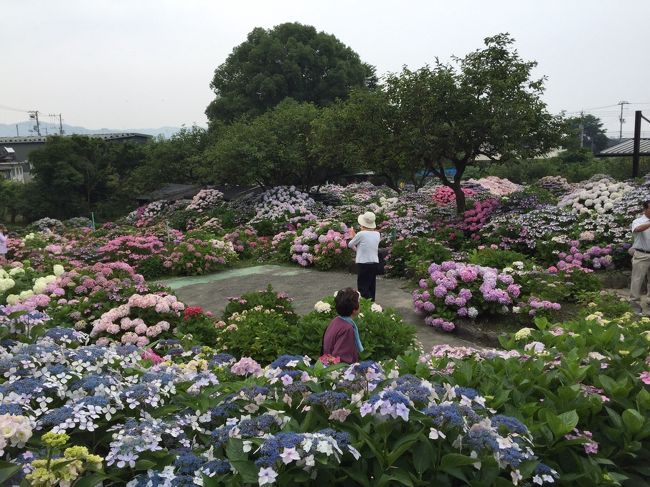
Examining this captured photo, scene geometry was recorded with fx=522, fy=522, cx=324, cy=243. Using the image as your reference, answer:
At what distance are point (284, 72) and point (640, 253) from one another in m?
27.4

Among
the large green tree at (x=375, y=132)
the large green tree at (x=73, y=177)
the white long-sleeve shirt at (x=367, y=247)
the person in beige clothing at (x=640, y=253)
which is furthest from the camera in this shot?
the large green tree at (x=73, y=177)

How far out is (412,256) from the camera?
9.92m

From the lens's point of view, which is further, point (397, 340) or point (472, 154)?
point (472, 154)

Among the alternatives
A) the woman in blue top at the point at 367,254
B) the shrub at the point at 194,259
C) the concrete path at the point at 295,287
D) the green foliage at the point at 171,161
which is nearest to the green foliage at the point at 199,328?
the concrete path at the point at 295,287

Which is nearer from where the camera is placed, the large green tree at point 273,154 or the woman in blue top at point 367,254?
the woman in blue top at point 367,254

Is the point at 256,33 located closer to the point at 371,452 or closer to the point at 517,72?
the point at 517,72

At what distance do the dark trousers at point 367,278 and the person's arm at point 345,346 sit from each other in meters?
3.50

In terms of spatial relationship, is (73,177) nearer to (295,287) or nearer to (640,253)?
(295,287)

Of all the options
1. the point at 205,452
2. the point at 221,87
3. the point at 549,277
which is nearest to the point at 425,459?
the point at 205,452

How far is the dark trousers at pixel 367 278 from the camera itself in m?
7.56

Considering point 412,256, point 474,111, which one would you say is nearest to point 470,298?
point 412,256

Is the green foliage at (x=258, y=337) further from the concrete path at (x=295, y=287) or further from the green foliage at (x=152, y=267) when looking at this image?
the green foliage at (x=152, y=267)

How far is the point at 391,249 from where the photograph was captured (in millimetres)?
10672

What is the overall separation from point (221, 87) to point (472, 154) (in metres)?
24.9
